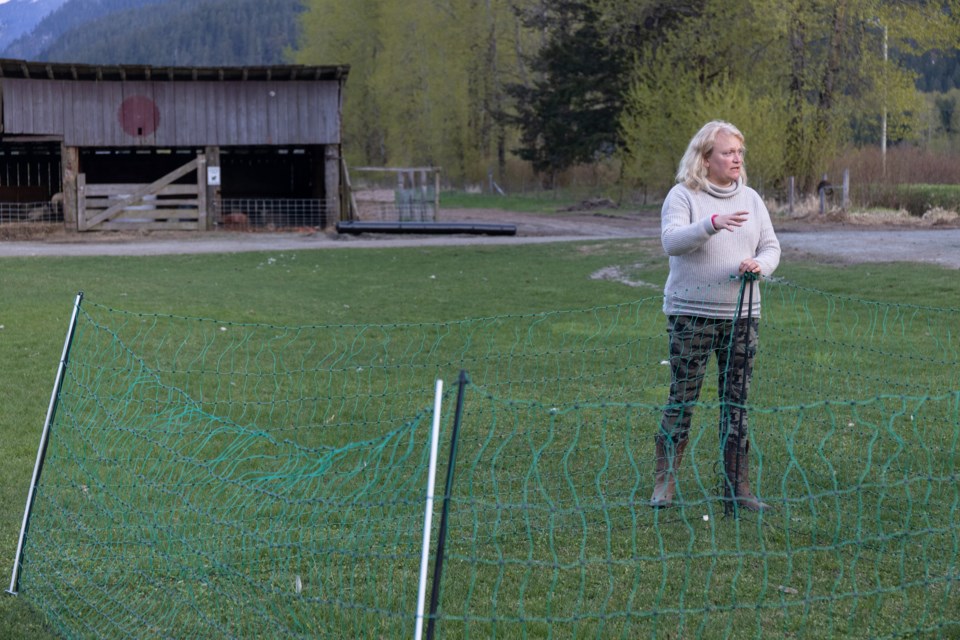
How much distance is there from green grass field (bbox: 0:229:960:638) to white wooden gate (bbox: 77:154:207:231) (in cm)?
724

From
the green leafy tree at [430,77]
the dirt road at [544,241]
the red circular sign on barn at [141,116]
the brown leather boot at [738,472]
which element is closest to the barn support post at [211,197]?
the dirt road at [544,241]

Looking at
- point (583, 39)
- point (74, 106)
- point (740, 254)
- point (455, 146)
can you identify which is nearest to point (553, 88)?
point (583, 39)

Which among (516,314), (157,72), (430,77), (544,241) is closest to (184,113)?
(157,72)

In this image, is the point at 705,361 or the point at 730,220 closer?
the point at 730,220

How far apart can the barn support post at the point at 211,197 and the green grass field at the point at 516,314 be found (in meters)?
7.07

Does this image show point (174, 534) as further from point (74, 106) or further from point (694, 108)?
point (694, 108)

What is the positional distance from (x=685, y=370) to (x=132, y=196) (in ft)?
83.3

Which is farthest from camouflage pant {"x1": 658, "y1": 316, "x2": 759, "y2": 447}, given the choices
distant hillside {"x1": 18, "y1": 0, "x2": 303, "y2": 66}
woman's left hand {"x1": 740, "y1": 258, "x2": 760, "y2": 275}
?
distant hillside {"x1": 18, "y1": 0, "x2": 303, "y2": 66}

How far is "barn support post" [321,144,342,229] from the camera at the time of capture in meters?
29.0

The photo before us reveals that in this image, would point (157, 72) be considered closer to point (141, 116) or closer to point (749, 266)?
point (141, 116)

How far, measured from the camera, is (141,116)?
91.9 feet

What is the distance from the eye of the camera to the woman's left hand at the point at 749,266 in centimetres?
544

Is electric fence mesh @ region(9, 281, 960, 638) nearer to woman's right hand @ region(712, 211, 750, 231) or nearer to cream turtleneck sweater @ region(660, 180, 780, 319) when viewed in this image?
cream turtleneck sweater @ region(660, 180, 780, 319)

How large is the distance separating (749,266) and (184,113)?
24.7m
